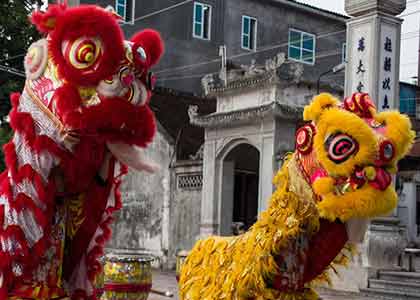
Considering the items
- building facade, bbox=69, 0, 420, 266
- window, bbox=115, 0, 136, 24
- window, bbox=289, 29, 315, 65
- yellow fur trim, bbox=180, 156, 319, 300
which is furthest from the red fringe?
window, bbox=289, 29, 315, 65

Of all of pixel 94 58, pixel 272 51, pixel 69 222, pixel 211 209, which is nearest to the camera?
pixel 94 58

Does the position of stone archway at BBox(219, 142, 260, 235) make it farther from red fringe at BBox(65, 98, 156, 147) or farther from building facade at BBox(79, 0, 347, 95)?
red fringe at BBox(65, 98, 156, 147)

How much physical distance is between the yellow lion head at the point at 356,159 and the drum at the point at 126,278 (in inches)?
113

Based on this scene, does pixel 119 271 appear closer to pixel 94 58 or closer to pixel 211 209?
pixel 94 58

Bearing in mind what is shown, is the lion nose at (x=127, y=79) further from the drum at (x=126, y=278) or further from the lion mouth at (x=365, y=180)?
the drum at (x=126, y=278)

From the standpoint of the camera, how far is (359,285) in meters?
9.67

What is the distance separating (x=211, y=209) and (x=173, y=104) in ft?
17.8

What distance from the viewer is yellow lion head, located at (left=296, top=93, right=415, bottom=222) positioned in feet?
11.1

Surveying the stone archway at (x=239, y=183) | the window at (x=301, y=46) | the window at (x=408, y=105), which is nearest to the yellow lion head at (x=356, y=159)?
the stone archway at (x=239, y=183)

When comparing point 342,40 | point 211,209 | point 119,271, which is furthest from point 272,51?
point 119,271

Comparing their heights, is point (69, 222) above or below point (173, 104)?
below

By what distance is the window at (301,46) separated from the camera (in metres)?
21.2

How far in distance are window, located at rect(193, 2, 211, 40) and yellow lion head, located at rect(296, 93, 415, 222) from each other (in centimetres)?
1653

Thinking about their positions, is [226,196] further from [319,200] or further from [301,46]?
[301,46]
